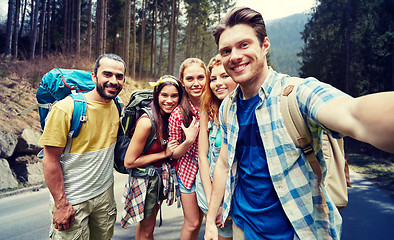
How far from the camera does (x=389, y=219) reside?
4289 millimetres

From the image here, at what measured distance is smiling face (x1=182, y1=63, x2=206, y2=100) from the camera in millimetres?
2605

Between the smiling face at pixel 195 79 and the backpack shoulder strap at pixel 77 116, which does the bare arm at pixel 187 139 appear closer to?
the smiling face at pixel 195 79

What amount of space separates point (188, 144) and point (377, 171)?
29.6 ft

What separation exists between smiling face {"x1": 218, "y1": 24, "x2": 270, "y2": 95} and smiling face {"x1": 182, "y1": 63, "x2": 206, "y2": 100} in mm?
1129

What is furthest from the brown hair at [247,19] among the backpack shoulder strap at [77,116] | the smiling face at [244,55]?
the backpack shoulder strap at [77,116]

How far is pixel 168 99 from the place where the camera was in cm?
258

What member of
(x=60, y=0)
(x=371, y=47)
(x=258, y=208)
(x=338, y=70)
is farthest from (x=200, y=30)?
(x=258, y=208)

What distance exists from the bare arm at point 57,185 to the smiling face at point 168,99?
1.08 metres

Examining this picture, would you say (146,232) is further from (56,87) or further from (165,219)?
(56,87)

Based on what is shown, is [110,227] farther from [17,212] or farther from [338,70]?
[338,70]

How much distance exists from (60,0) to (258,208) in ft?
97.9

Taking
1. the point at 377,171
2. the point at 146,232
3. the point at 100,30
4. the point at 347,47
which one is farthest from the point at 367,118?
the point at 347,47

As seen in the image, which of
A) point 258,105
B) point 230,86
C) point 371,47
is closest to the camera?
point 258,105

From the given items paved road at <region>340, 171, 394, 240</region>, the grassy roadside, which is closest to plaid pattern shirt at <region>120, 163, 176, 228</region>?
paved road at <region>340, 171, 394, 240</region>
